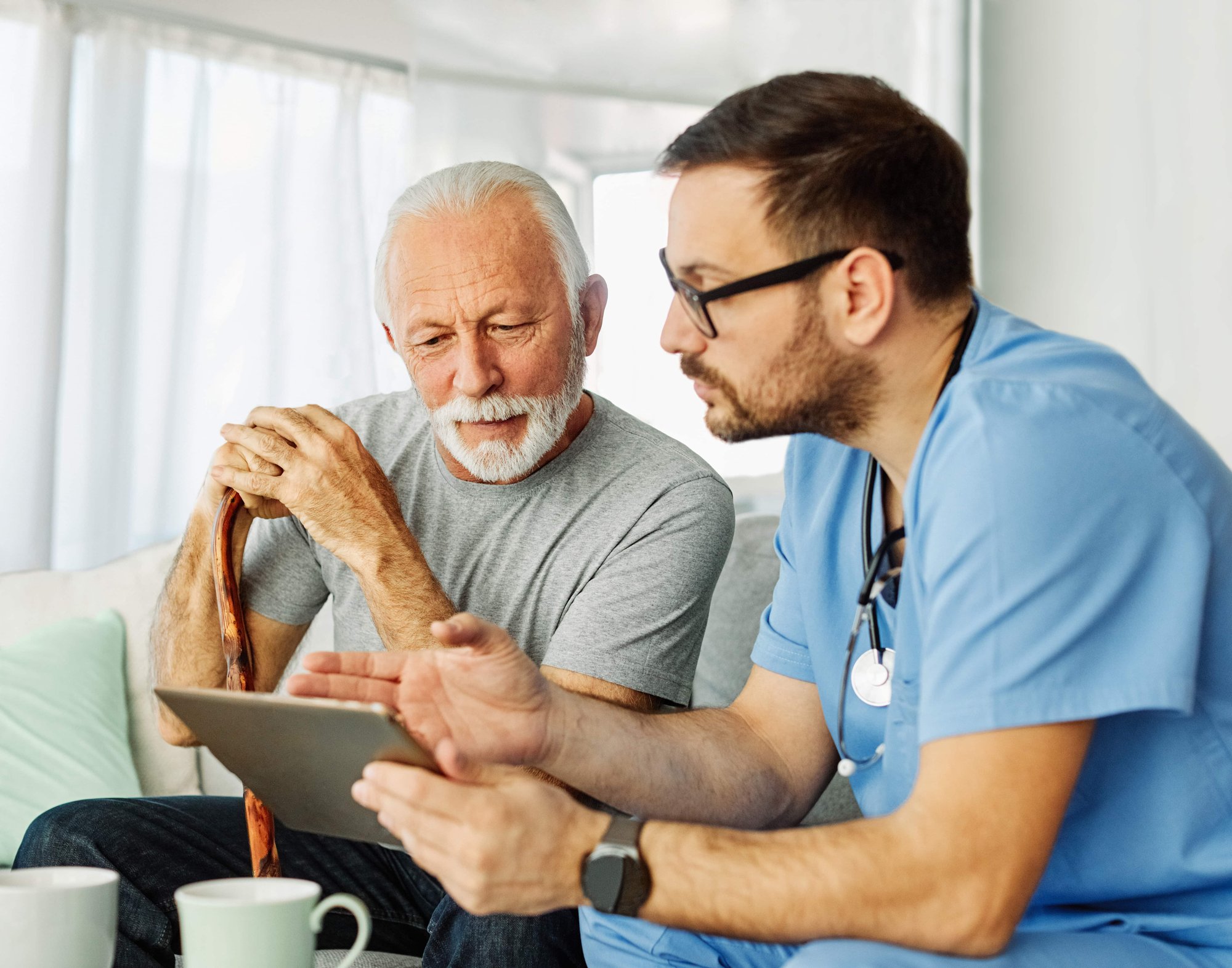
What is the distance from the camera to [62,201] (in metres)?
2.91

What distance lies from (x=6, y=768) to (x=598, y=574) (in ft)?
3.43

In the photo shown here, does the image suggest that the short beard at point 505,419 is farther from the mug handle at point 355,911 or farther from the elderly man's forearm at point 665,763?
the mug handle at point 355,911

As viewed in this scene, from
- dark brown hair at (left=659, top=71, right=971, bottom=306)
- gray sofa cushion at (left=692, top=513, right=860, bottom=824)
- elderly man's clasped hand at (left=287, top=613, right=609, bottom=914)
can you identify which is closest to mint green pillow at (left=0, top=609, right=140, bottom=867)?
gray sofa cushion at (left=692, top=513, right=860, bottom=824)

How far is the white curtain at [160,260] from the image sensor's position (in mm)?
2881

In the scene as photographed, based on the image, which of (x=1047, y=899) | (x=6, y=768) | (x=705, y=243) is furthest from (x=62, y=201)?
(x=1047, y=899)

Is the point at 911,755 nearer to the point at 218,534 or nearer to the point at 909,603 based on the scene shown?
the point at 909,603

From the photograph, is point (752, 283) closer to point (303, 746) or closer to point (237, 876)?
point (303, 746)

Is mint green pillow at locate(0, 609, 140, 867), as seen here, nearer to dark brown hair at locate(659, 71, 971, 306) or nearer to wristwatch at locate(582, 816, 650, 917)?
wristwatch at locate(582, 816, 650, 917)

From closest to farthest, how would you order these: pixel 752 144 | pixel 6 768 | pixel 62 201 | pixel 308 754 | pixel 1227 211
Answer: pixel 308 754 → pixel 752 144 → pixel 6 768 → pixel 1227 211 → pixel 62 201

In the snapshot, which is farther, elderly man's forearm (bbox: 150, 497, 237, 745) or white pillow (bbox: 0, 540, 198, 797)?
white pillow (bbox: 0, 540, 198, 797)

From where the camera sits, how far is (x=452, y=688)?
45.6 inches

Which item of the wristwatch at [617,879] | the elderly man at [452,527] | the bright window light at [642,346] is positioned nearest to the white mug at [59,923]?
the wristwatch at [617,879]

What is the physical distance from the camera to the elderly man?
4.94ft

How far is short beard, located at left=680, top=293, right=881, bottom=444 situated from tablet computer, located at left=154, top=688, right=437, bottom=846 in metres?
0.45
